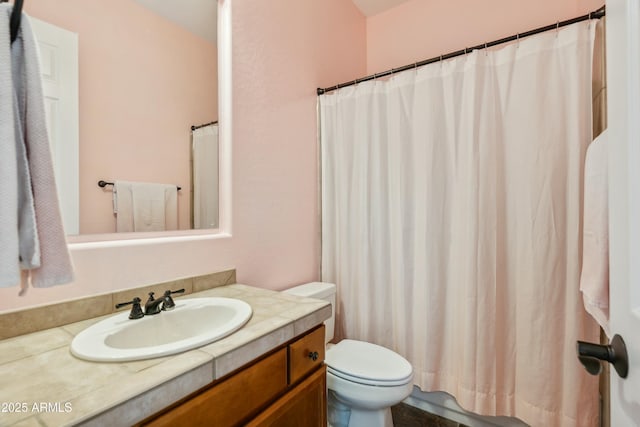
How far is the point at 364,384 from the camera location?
1296 millimetres

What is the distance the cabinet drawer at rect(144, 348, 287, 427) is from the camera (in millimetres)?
656

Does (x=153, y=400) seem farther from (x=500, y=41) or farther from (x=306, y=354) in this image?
(x=500, y=41)

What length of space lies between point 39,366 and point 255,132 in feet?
3.85

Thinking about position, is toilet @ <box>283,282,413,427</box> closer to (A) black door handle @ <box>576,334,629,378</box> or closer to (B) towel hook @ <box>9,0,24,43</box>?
(A) black door handle @ <box>576,334,629,378</box>

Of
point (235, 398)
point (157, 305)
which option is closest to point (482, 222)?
point (235, 398)

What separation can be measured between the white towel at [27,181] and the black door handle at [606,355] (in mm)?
963

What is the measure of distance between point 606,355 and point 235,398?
0.78 m

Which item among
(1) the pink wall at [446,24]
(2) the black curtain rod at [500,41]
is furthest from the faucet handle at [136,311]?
(1) the pink wall at [446,24]

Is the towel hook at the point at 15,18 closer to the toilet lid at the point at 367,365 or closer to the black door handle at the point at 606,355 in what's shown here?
the black door handle at the point at 606,355

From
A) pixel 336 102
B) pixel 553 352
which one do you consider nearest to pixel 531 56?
pixel 336 102

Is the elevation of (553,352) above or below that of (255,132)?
below

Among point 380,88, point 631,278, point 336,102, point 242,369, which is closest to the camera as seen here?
point 631,278

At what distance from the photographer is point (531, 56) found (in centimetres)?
134

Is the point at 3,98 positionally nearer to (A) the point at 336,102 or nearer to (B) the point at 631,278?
(B) the point at 631,278
